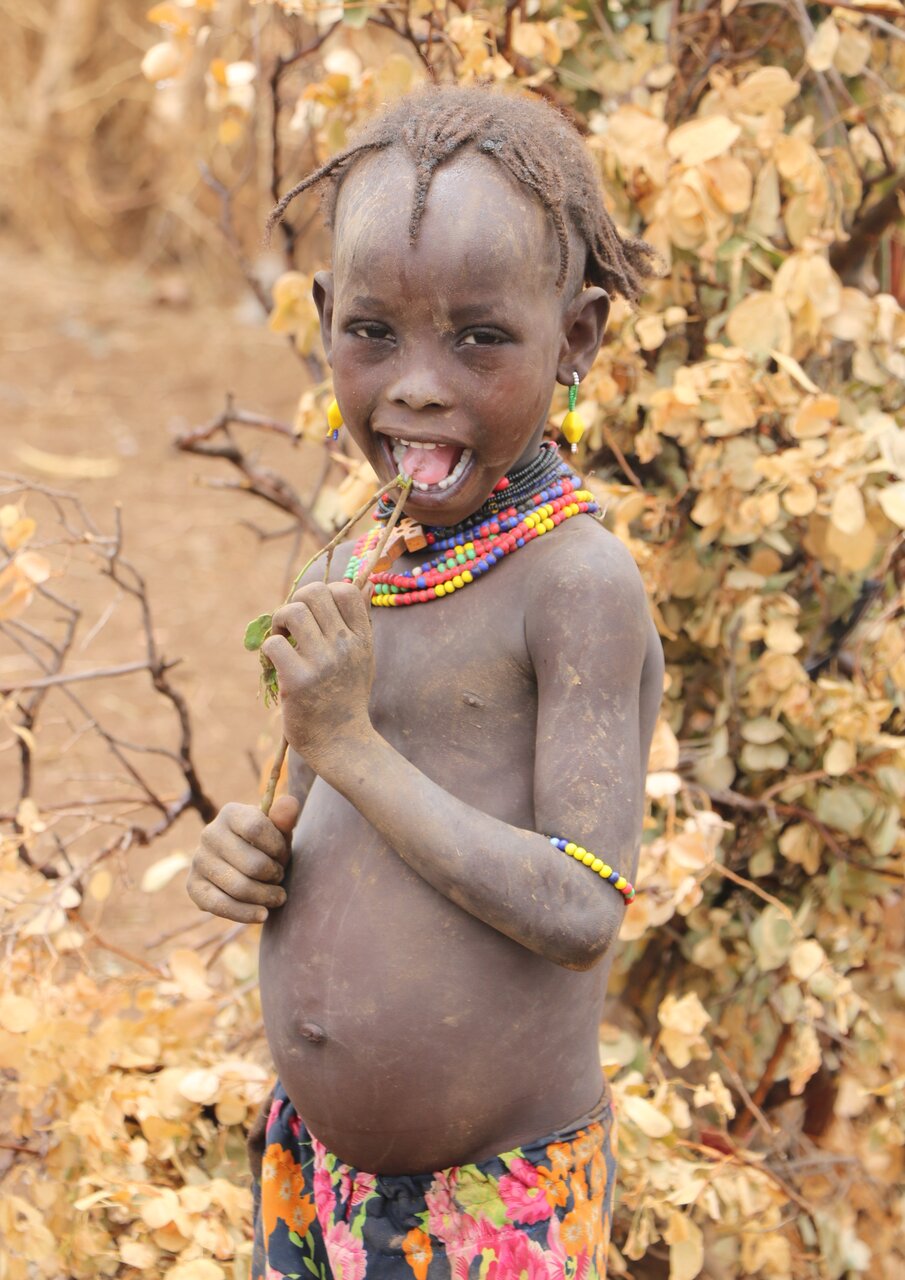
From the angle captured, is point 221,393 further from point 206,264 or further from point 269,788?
point 269,788

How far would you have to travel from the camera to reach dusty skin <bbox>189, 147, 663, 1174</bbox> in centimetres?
143

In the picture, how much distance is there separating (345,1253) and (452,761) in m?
0.57

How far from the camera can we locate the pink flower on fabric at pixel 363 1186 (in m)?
1.62

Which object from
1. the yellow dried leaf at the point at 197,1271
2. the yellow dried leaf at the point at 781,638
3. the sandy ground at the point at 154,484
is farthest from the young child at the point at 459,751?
the sandy ground at the point at 154,484

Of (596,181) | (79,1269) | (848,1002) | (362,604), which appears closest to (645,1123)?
(848,1002)

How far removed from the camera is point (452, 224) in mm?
1429

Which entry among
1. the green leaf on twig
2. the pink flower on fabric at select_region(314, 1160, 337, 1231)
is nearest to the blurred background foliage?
the pink flower on fabric at select_region(314, 1160, 337, 1231)

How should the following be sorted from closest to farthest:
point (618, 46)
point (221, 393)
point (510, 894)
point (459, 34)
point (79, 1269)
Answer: point (510, 894)
point (79, 1269)
point (459, 34)
point (618, 46)
point (221, 393)

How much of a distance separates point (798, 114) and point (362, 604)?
167cm

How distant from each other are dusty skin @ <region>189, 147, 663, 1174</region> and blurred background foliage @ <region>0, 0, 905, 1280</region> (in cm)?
64

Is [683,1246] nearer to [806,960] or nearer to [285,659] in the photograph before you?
[806,960]

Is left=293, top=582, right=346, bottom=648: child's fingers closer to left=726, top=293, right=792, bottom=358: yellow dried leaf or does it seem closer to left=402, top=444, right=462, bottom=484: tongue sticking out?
left=402, top=444, right=462, bottom=484: tongue sticking out

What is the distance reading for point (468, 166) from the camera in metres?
1.46

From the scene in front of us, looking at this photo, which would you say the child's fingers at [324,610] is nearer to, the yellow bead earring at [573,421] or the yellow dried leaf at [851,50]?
the yellow bead earring at [573,421]
